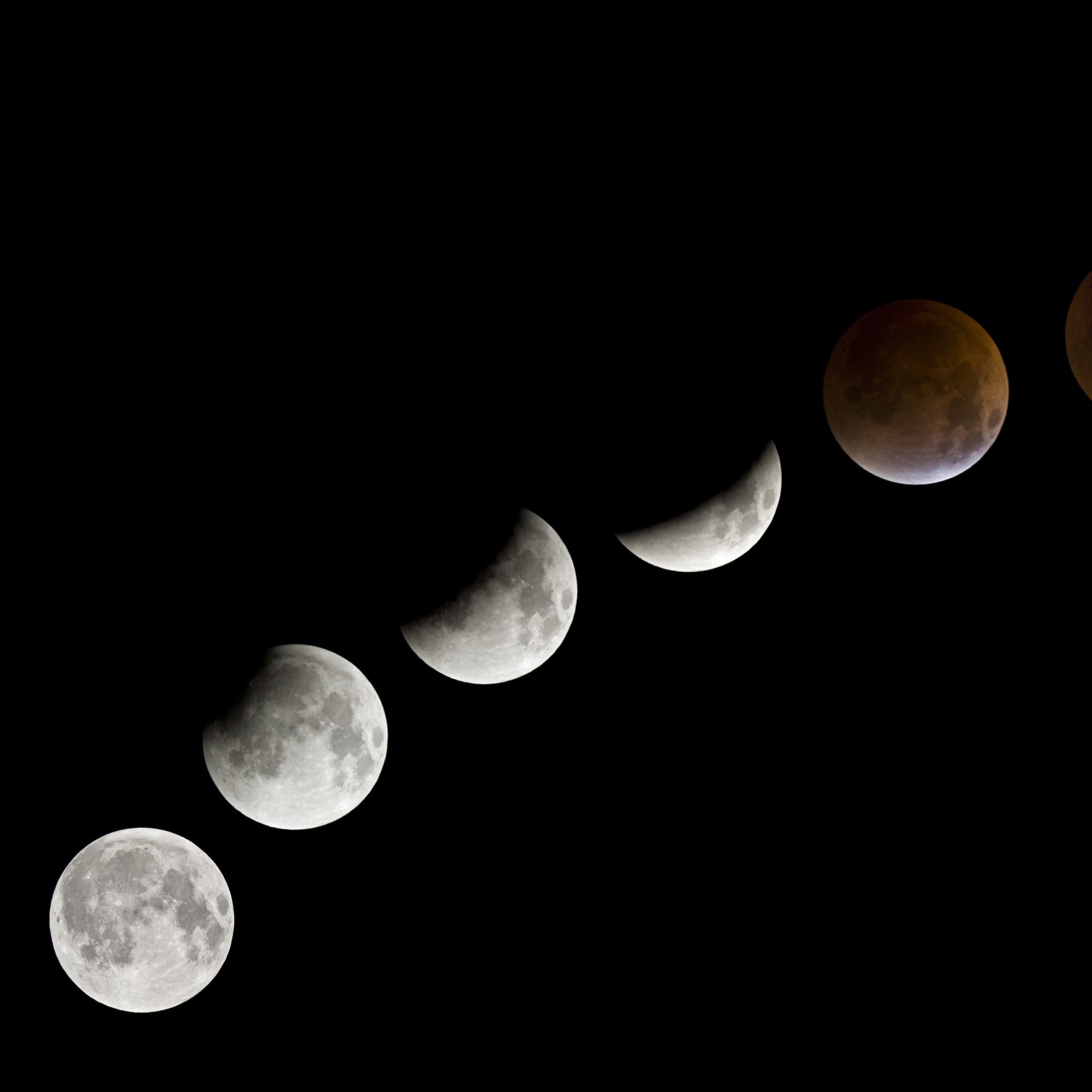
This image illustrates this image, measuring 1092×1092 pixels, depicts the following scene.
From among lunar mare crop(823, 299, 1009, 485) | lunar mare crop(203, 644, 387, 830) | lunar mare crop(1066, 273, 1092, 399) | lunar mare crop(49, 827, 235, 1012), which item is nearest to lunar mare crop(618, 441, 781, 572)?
lunar mare crop(823, 299, 1009, 485)

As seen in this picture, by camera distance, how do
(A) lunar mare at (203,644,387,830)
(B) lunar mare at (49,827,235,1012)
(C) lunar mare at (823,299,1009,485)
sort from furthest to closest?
1. (C) lunar mare at (823,299,1009,485)
2. (A) lunar mare at (203,644,387,830)
3. (B) lunar mare at (49,827,235,1012)

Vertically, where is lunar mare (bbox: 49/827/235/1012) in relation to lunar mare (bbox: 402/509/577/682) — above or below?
below

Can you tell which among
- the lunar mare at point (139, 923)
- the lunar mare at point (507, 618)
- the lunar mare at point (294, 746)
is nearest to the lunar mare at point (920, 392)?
the lunar mare at point (507, 618)

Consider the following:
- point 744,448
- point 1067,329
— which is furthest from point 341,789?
point 1067,329

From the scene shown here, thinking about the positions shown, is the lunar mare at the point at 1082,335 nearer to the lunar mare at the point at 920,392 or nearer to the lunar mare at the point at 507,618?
the lunar mare at the point at 920,392

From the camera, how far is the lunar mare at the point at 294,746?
626 cm

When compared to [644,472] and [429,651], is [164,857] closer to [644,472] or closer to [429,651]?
[429,651]

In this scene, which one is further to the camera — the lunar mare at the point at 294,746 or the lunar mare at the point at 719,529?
the lunar mare at the point at 719,529

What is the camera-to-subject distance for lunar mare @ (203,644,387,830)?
6.26 m

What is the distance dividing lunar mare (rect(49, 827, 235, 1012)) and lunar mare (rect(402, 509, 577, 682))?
69.7 inches

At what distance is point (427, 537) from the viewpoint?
645cm

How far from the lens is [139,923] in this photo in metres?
6.09

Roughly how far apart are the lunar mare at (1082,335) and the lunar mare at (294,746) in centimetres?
495

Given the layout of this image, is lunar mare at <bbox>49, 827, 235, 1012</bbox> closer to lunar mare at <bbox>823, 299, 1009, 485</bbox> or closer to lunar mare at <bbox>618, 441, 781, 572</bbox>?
lunar mare at <bbox>618, 441, 781, 572</bbox>
